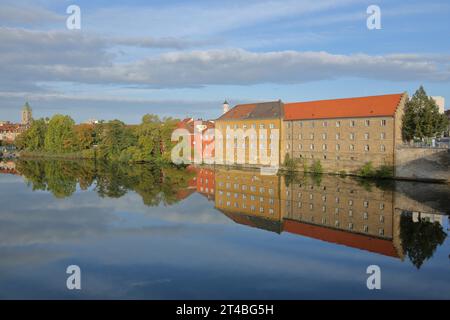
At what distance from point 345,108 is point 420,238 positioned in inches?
956

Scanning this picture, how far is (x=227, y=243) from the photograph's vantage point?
554 inches

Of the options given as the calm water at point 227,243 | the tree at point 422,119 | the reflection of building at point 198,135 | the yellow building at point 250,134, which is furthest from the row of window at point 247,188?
the reflection of building at point 198,135

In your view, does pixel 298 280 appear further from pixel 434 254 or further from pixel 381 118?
pixel 381 118

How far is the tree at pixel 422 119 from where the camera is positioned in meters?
32.5

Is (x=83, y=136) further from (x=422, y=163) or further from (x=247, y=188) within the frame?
(x=422, y=163)

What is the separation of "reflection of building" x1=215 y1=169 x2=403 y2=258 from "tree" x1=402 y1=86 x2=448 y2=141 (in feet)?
21.8

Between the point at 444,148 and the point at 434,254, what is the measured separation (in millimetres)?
19359

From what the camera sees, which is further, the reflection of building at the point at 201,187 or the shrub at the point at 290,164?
the shrub at the point at 290,164

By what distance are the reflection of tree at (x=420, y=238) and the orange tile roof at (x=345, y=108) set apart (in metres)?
18.5

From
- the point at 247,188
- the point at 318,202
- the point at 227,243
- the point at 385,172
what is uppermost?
the point at 385,172

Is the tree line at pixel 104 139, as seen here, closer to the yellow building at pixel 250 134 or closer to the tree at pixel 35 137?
the tree at pixel 35 137

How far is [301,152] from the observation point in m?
39.9

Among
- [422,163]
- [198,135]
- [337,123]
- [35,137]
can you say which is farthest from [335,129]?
[35,137]
